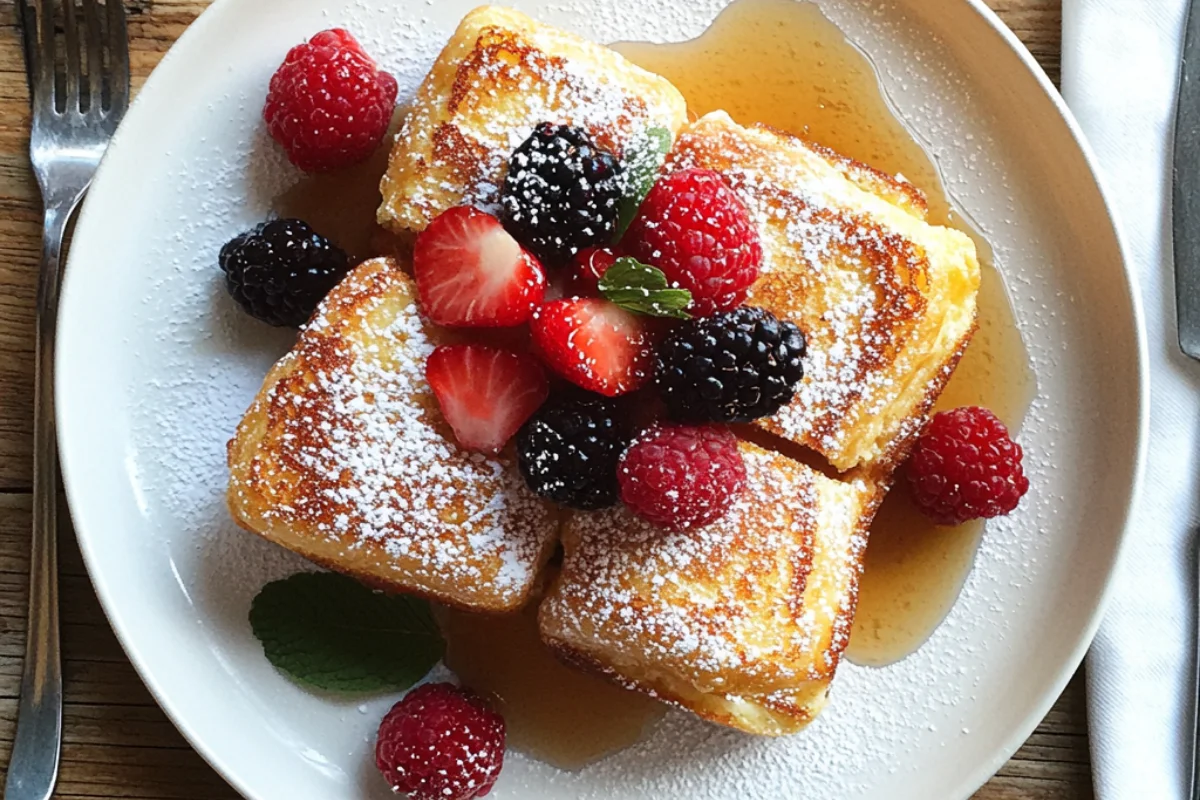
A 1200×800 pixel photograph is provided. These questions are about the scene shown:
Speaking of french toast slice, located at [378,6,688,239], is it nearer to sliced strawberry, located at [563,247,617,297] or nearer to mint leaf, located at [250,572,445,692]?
sliced strawberry, located at [563,247,617,297]

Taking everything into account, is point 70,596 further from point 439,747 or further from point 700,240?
point 700,240

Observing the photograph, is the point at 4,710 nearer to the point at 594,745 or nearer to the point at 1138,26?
the point at 594,745

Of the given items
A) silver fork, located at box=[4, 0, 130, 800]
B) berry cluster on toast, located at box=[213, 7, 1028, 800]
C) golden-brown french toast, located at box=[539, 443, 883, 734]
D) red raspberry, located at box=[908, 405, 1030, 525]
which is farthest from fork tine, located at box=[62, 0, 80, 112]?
red raspberry, located at box=[908, 405, 1030, 525]

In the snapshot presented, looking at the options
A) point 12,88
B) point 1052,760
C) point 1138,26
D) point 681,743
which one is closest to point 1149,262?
point 1138,26

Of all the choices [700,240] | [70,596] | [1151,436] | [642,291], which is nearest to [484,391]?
[642,291]

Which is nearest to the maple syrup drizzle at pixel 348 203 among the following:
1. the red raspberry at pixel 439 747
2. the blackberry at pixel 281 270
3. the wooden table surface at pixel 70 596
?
the blackberry at pixel 281 270

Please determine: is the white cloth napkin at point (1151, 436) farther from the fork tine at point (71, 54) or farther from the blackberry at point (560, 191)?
the fork tine at point (71, 54)
